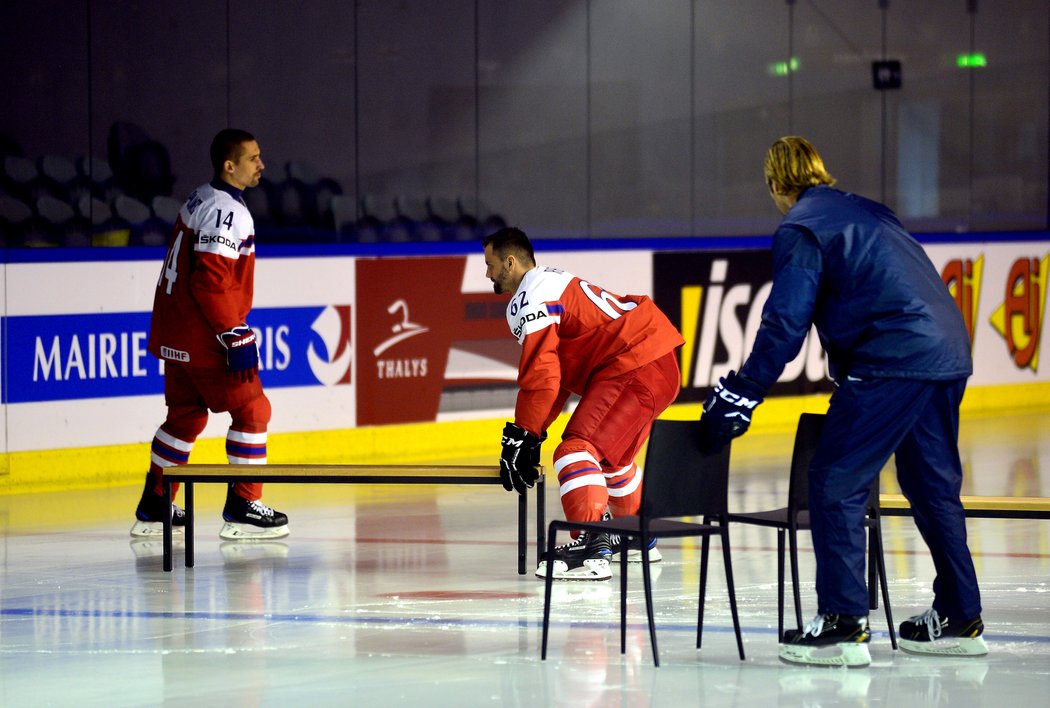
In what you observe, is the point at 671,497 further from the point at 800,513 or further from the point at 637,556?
the point at 637,556

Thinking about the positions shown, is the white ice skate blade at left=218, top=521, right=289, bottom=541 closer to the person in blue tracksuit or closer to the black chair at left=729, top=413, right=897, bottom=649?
the black chair at left=729, top=413, right=897, bottom=649

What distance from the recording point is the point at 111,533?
32.4 ft

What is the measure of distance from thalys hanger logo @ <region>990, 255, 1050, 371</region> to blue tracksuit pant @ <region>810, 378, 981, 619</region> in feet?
33.1

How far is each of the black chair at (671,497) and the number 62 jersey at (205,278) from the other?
9.91ft

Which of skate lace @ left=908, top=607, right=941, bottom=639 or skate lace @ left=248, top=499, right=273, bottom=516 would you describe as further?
skate lace @ left=248, top=499, right=273, bottom=516

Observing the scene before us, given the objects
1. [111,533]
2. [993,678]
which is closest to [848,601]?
[993,678]

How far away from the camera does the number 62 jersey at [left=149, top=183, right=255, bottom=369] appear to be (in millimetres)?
9211

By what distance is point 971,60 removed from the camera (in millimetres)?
17953

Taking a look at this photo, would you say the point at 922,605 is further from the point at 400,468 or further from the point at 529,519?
the point at 529,519

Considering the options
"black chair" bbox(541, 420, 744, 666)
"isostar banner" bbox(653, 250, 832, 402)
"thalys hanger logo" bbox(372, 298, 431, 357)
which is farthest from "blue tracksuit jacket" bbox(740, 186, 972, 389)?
"isostar banner" bbox(653, 250, 832, 402)

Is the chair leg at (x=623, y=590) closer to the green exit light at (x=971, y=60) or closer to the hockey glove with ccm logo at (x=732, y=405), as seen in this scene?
the hockey glove with ccm logo at (x=732, y=405)

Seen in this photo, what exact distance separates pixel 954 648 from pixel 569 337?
2.26 meters

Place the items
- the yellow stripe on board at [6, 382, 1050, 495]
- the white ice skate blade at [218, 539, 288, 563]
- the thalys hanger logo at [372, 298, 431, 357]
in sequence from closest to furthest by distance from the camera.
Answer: the white ice skate blade at [218, 539, 288, 563] < the yellow stripe on board at [6, 382, 1050, 495] < the thalys hanger logo at [372, 298, 431, 357]

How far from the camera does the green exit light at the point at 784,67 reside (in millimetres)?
16375
